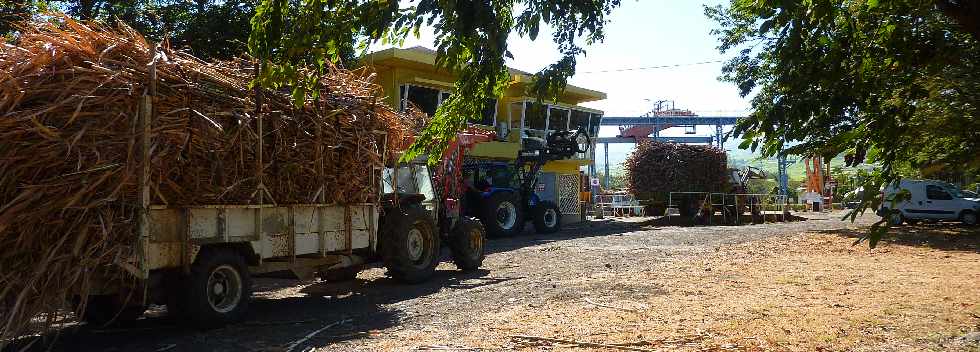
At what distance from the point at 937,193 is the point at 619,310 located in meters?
23.8

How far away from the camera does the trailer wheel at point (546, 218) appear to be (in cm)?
2119

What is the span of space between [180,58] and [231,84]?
511 millimetres

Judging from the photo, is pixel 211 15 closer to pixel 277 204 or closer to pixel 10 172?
pixel 277 204

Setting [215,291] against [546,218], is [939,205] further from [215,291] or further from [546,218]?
[215,291]

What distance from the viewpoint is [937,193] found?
26.8 m

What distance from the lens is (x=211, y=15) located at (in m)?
14.5

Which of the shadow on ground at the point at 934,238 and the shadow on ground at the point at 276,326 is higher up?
the shadow on ground at the point at 934,238

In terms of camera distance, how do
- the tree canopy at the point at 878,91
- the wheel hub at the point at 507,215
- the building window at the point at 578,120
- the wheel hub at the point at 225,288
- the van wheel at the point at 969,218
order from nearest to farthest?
the tree canopy at the point at 878,91 < the wheel hub at the point at 225,288 < the wheel hub at the point at 507,215 < the van wheel at the point at 969,218 < the building window at the point at 578,120

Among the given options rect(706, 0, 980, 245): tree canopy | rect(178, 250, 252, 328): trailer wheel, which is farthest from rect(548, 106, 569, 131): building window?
rect(706, 0, 980, 245): tree canopy

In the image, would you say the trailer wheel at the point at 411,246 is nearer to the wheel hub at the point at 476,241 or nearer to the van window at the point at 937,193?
the wheel hub at the point at 476,241

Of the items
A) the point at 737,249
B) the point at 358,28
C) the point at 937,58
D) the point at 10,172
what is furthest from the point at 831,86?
the point at 737,249

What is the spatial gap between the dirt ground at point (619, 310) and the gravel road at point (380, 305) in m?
0.02

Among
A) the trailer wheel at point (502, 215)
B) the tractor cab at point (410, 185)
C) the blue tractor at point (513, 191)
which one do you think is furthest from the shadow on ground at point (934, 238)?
the tractor cab at point (410, 185)

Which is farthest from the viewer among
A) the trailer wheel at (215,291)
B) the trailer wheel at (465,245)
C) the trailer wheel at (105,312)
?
the trailer wheel at (465,245)
